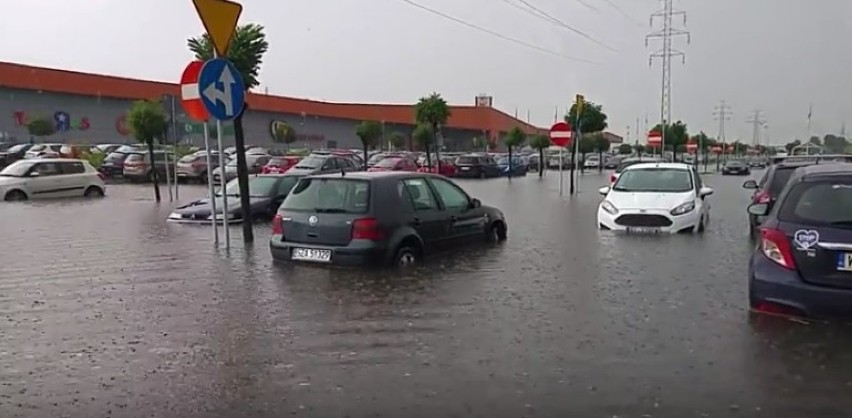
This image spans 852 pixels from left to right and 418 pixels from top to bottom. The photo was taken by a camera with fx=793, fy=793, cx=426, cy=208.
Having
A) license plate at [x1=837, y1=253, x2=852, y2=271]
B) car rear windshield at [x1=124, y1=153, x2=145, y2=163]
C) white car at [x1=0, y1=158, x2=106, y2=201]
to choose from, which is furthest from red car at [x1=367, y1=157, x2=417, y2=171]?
license plate at [x1=837, y1=253, x2=852, y2=271]

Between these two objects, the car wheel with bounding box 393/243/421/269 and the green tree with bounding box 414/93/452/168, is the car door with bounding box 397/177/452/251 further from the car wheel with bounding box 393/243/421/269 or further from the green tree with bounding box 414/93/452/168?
the green tree with bounding box 414/93/452/168

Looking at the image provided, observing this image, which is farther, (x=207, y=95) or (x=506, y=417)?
(x=207, y=95)

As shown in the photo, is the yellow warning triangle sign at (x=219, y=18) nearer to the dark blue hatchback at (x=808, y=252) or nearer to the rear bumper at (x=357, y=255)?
the rear bumper at (x=357, y=255)

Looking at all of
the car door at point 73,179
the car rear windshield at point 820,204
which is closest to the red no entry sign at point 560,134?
the car door at point 73,179

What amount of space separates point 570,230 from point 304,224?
7.36 meters

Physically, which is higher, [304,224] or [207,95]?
[207,95]

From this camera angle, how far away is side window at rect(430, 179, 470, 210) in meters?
10.9

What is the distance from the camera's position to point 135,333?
22.3 ft

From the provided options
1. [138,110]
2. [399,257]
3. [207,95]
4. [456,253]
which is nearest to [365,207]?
[399,257]

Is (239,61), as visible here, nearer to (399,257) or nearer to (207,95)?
(207,95)

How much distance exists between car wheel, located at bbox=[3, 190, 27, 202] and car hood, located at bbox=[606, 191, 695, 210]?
18.1m

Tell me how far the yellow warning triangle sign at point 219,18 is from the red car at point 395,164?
2511 cm

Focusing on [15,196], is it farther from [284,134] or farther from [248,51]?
[284,134]

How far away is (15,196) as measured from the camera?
23984mm
